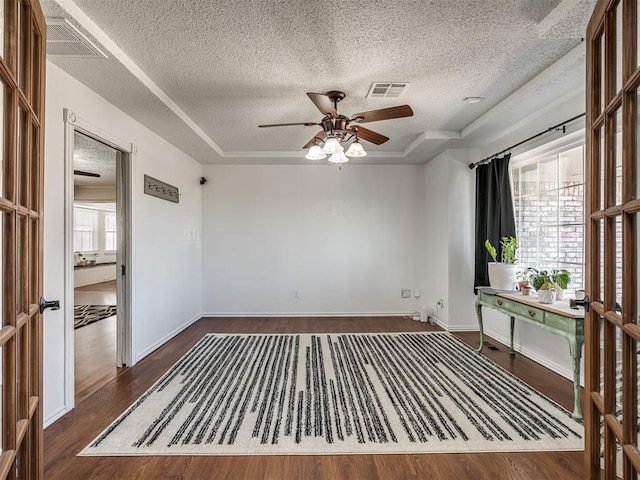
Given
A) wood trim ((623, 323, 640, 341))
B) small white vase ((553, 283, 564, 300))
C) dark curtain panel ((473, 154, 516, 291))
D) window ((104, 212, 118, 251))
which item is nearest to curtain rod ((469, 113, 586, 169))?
dark curtain panel ((473, 154, 516, 291))

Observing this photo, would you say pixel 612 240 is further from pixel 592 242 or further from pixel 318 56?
pixel 318 56

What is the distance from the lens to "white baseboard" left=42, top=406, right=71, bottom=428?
228cm

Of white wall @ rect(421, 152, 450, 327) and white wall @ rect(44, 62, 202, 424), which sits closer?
white wall @ rect(44, 62, 202, 424)

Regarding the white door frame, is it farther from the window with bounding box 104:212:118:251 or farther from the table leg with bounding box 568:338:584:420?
the window with bounding box 104:212:118:251

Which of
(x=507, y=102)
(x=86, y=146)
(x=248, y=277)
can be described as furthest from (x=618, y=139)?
(x=86, y=146)

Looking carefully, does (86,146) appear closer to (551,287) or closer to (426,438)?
(426,438)

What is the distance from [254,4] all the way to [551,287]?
9.79 ft

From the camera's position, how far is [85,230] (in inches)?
374

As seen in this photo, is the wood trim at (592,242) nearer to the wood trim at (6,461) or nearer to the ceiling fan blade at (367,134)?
the ceiling fan blade at (367,134)

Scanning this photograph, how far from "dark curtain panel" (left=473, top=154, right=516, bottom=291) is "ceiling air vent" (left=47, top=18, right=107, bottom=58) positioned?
3.85 m

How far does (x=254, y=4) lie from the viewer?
193 centimetres

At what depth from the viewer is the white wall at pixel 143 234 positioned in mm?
2363

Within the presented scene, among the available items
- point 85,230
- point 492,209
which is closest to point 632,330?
point 492,209

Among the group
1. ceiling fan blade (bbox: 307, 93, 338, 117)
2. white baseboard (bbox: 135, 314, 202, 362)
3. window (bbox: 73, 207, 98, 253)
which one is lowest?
white baseboard (bbox: 135, 314, 202, 362)
